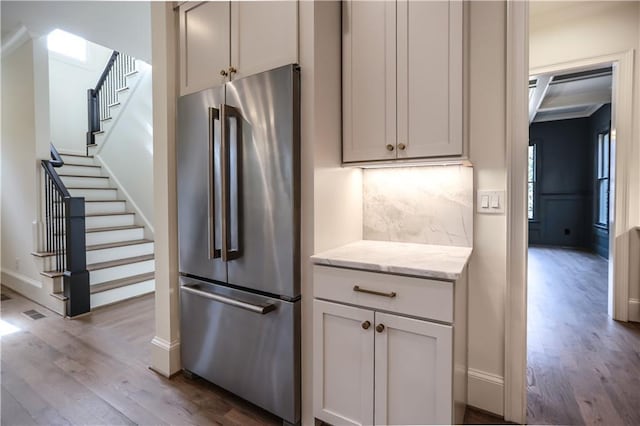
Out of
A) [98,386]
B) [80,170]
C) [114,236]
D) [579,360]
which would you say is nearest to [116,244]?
[114,236]

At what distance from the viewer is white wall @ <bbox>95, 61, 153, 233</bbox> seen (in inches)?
196

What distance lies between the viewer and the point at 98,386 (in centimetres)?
207

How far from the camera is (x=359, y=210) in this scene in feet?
6.95

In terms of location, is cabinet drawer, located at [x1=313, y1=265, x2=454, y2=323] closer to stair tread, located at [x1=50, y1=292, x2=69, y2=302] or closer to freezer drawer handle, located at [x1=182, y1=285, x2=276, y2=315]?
freezer drawer handle, located at [x1=182, y1=285, x2=276, y2=315]

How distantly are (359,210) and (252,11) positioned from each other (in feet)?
4.20

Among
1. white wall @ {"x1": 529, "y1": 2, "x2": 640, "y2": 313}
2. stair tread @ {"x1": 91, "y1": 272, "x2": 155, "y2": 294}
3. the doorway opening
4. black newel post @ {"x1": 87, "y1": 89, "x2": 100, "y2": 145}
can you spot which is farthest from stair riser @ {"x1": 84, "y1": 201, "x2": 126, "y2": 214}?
white wall @ {"x1": 529, "y1": 2, "x2": 640, "y2": 313}

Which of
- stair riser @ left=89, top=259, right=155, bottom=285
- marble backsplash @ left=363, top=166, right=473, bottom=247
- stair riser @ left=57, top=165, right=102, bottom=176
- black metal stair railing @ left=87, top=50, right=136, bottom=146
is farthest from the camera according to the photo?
black metal stair railing @ left=87, top=50, right=136, bottom=146

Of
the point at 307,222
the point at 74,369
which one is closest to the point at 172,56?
the point at 307,222

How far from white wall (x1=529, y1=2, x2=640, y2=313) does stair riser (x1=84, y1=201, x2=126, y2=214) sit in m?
5.68

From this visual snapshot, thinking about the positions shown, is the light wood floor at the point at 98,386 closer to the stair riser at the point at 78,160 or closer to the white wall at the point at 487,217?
the white wall at the point at 487,217

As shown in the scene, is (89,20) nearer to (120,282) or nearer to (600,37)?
(120,282)

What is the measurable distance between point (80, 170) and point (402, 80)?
5819 mm

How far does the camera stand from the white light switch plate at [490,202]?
5.71 ft

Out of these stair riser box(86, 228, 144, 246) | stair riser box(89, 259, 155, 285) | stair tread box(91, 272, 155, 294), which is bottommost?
stair tread box(91, 272, 155, 294)
